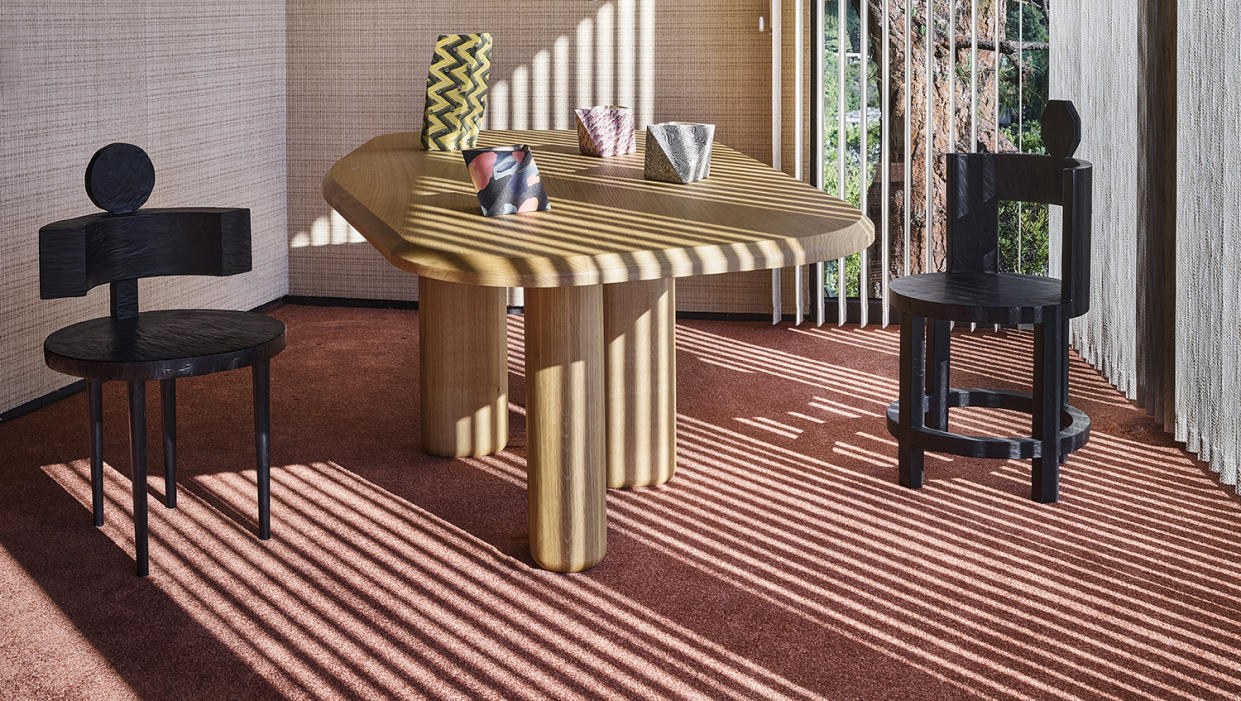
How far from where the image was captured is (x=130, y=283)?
261cm

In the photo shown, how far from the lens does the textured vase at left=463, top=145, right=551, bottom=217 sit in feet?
7.69

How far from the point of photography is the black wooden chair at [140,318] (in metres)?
2.36

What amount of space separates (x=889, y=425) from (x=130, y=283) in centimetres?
166

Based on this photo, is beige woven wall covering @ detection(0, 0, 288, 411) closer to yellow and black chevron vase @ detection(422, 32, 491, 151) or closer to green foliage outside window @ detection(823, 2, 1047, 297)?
yellow and black chevron vase @ detection(422, 32, 491, 151)

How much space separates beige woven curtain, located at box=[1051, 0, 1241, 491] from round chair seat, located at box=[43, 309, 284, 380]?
203 cm

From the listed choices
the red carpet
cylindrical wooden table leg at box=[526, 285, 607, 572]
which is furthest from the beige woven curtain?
cylindrical wooden table leg at box=[526, 285, 607, 572]

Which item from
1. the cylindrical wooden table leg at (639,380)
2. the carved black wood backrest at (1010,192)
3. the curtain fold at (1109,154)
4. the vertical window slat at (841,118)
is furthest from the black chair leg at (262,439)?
the vertical window slat at (841,118)

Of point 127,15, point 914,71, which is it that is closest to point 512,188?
point 127,15

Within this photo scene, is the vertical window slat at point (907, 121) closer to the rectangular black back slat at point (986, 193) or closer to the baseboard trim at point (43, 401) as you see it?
the rectangular black back slat at point (986, 193)

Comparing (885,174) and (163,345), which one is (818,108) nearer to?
(885,174)

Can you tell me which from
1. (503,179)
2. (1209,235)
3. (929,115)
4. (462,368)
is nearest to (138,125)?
(462,368)

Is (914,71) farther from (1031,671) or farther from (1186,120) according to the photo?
(1031,671)

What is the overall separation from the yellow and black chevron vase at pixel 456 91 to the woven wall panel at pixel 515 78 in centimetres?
148

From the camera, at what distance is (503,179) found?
2359mm
